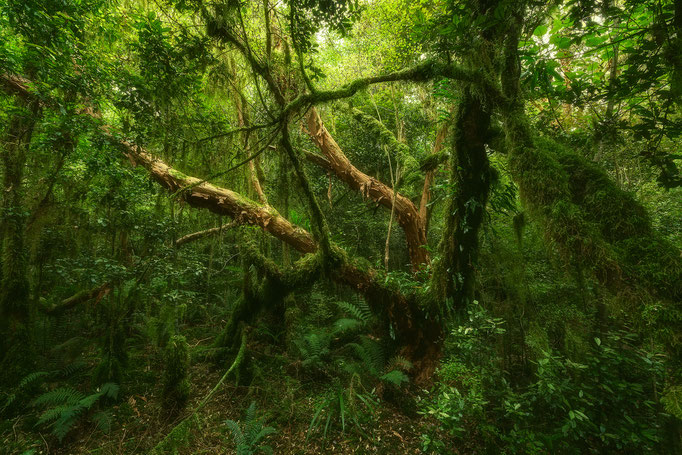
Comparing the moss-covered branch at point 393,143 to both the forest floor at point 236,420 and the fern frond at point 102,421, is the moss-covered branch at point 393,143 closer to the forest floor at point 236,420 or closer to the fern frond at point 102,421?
the forest floor at point 236,420

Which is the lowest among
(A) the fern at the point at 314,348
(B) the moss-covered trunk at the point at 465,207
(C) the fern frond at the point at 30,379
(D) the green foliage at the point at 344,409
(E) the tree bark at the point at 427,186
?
(D) the green foliage at the point at 344,409

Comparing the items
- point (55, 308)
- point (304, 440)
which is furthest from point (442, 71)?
point (55, 308)

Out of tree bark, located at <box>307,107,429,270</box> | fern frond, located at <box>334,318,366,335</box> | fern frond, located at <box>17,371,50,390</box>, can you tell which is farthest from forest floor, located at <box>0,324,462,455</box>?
tree bark, located at <box>307,107,429,270</box>

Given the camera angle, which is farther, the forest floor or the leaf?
the forest floor

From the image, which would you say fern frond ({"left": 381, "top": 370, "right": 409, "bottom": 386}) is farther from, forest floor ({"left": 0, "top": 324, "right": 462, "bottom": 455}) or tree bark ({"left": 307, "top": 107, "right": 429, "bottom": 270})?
tree bark ({"left": 307, "top": 107, "right": 429, "bottom": 270})

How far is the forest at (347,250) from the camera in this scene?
2.29 meters

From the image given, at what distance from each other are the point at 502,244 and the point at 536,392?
9.07 feet

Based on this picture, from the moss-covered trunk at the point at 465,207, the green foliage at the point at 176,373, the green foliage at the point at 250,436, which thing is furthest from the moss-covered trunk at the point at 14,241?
the moss-covered trunk at the point at 465,207

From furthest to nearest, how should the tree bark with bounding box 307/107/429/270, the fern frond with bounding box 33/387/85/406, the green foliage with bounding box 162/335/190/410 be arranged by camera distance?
the tree bark with bounding box 307/107/429/270 < the green foliage with bounding box 162/335/190/410 < the fern frond with bounding box 33/387/85/406

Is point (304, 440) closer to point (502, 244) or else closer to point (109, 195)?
point (502, 244)

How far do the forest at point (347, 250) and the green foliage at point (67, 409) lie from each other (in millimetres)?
38

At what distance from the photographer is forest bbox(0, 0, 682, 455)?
2.29m

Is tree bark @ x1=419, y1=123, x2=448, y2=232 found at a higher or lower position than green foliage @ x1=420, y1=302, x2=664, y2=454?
higher

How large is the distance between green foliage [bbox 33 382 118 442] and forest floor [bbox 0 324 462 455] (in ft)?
0.49
